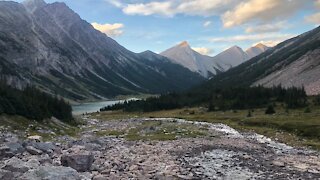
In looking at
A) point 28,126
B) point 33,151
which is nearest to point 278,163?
point 33,151

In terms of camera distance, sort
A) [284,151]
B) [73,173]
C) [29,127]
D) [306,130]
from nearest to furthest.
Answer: [73,173] → [284,151] → [29,127] → [306,130]

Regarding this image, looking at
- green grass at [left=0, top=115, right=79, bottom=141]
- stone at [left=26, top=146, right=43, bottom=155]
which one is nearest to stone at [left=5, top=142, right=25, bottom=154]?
stone at [left=26, top=146, right=43, bottom=155]

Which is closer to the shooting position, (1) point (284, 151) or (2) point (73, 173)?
(2) point (73, 173)

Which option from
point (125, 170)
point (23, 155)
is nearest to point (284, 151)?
point (125, 170)

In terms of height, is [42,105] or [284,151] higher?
[42,105]

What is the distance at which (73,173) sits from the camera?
25750mm

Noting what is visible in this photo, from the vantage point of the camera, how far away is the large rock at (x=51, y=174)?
23.5 metres

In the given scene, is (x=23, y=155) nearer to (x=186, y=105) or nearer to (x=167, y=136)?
(x=167, y=136)

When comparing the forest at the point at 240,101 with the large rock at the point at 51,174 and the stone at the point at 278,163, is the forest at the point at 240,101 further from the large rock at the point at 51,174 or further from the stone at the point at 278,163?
the large rock at the point at 51,174

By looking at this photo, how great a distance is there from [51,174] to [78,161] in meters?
5.66

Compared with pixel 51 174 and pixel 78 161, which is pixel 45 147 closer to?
pixel 78 161

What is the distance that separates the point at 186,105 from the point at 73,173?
158 meters

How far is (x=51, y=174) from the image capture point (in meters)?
24.2

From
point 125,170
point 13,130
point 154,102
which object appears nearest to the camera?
point 125,170
